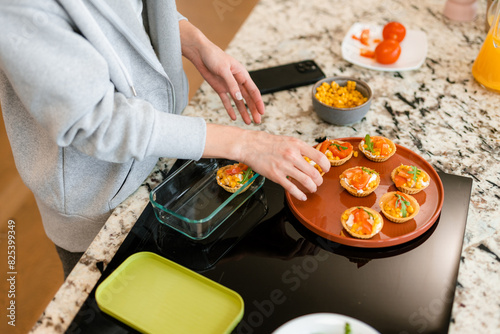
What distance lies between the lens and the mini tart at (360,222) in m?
0.92

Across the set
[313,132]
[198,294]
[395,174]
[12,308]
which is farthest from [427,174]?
[12,308]

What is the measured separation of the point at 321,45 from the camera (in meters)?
1.57

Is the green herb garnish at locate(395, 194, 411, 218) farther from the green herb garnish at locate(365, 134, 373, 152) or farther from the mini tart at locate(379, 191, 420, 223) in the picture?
the green herb garnish at locate(365, 134, 373, 152)

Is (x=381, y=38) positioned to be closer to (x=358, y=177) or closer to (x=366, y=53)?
(x=366, y=53)

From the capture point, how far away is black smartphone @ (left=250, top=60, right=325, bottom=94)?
1390mm

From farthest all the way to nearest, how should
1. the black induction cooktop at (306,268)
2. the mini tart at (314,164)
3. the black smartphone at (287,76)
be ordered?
the black smartphone at (287,76) → the mini tart at (314,164) → the black induction cooktop at (306,268)

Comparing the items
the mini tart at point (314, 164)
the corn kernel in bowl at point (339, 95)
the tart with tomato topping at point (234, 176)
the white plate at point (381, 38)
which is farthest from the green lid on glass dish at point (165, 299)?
the white plate at point (381, 38)

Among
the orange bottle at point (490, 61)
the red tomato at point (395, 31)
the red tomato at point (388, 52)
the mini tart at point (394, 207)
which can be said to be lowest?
the mini tart at point (394, 207)

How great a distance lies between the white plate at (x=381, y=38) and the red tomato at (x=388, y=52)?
0.02m

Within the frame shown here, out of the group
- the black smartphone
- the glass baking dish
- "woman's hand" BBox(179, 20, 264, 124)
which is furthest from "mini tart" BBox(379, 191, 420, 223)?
the black smartphone

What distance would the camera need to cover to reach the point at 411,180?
3.31 feet

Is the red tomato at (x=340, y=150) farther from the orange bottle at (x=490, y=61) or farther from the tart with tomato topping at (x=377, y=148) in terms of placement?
the orange bottle at (x=490, y=61)

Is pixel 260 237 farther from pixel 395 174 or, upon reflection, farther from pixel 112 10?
pixel 112 10

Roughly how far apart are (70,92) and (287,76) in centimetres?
80
